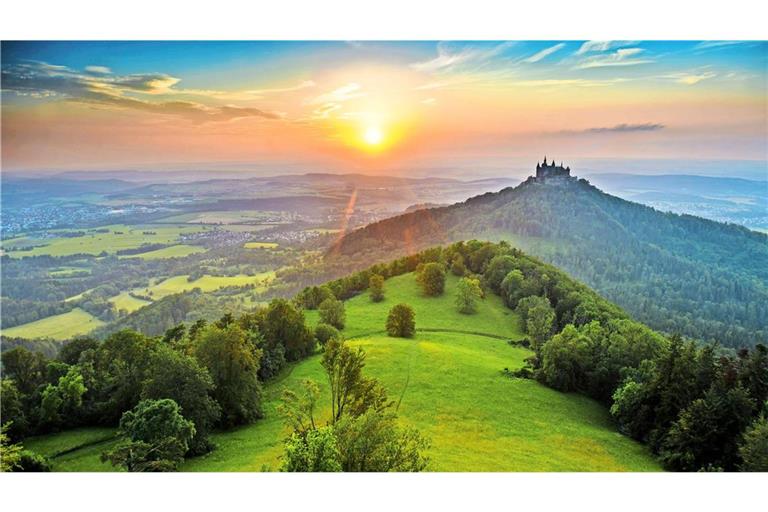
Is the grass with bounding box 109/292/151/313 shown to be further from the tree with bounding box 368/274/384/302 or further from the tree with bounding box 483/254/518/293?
the tree with bounding box 483/254/518/293

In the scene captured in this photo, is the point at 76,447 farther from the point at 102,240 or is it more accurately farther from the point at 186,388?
the point at 102,240

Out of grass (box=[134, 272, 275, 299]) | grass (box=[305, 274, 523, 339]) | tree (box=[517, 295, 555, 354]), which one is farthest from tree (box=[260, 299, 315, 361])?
tree (box=[517, 295, 555, 354])

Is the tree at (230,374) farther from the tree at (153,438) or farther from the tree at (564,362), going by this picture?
the tree at (564,362)

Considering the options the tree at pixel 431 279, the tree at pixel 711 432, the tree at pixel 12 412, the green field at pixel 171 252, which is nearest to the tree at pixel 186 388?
the tree at pixel 12 412

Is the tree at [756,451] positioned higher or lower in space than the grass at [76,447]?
higher

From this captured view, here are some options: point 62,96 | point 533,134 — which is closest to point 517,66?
point 533,134

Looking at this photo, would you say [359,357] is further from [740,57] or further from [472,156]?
[740,57]
